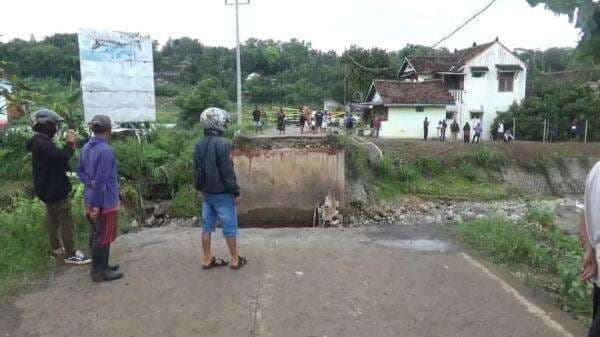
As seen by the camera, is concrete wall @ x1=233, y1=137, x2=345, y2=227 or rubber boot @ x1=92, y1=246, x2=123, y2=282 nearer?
rubber boot @ x1=92, y1=246, x2=123, y2=282

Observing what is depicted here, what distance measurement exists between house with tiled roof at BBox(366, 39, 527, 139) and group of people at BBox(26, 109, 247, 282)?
23.6 metres

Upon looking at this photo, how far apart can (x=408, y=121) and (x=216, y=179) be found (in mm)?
24450

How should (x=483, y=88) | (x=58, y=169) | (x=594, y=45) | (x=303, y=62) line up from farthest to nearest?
(x=303, y=62) < (x=483, y=88) < (x=58, y=169) < (x=594, y=45)

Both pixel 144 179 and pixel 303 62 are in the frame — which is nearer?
pixel 144 179

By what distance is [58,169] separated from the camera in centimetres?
463

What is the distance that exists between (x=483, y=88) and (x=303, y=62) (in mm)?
42753

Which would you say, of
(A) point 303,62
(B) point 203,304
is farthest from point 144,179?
(A) point 303,62

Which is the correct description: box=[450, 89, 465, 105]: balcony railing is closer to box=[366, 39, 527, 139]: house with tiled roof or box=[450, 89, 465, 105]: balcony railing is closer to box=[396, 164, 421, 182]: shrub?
box=[366, 39, 527, 139]: house with tiled roof

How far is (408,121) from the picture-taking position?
27500 mm

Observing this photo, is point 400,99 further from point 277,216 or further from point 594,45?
point 594,45

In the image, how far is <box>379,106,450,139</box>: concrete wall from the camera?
27.3 m

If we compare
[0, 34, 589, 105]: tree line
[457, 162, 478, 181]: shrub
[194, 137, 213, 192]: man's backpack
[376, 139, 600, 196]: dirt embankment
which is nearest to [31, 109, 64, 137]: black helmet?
[194, 137, 213, 192]: man's backpack

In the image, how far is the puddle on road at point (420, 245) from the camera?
548 centimetres

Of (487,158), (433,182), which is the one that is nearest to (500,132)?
(487,158)
